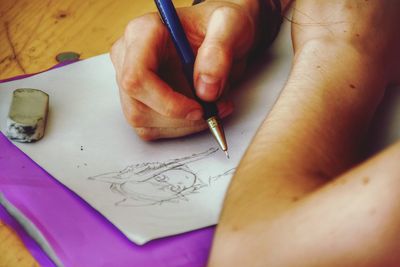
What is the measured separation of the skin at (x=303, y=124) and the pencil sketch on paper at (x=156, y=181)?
42 millimetres

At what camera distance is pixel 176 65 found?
0.54 m

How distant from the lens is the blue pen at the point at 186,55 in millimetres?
488

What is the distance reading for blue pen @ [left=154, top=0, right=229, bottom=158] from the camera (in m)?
0.49

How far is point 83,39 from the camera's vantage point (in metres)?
0.69

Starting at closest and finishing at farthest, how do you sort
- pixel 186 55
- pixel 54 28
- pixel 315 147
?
pixel 315 147 → pixel 186 55 → pixel 54 28

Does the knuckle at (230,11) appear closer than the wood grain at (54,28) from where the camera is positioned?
Yes

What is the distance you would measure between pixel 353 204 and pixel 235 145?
208 mm

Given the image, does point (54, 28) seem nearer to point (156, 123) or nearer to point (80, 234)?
point (156, 123)

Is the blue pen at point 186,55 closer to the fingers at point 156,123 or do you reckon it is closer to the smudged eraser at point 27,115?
Answer: the fingers at point 156,123

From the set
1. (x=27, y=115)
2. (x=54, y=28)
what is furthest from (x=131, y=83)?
(x=54, y=28)

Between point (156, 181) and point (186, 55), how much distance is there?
0.13m

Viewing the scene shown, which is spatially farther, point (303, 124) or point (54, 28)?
point (54, 28)

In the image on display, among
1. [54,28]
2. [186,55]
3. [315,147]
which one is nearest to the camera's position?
[315,147]

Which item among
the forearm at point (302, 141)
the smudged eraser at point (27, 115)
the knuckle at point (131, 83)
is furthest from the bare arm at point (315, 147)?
the smudged eraser at point (27, 115)
